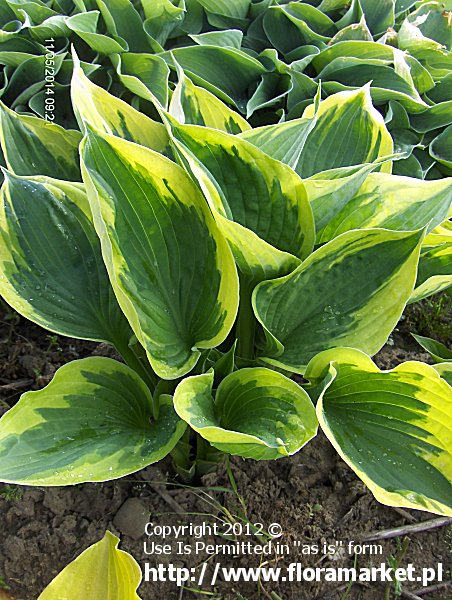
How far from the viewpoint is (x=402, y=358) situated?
1.47 metres

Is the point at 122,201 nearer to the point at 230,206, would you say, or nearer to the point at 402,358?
the point at 230,206


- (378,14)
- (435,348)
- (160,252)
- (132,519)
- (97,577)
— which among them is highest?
(378,14)

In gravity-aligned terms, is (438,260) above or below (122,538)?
above

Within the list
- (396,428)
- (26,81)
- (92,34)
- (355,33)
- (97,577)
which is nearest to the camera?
(97,577)

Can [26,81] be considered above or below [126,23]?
below

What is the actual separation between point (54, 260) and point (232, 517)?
1.95ft

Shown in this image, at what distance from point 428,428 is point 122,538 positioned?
632 millimetres

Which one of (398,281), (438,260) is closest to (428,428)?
(398,281)

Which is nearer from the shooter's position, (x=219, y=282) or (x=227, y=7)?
(x=219, y=282)

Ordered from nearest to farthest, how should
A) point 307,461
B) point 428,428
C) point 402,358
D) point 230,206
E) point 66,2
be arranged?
1. point 428,428
2. point 230,206
3. point 307,461
4. point 402,358
5. point 66,2

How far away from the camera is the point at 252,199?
0.94 meters

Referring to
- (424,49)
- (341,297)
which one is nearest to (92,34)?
(424,49)

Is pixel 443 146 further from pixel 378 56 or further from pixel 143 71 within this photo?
pixel 143 71

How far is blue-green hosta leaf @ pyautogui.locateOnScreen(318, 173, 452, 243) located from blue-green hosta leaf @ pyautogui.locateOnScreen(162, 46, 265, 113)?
0.83 m
